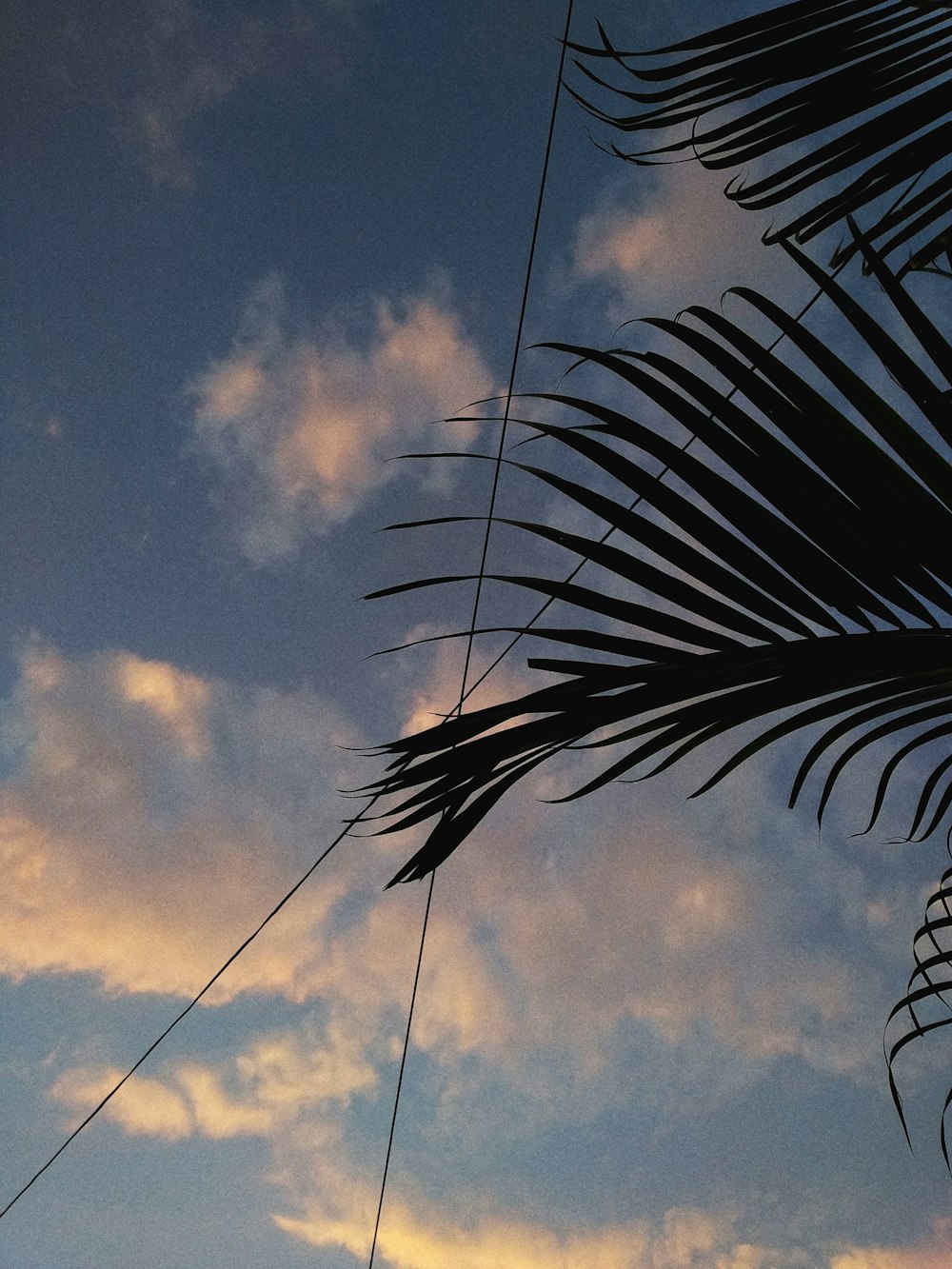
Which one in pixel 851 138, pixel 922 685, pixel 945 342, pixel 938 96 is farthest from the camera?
pixel 851 138

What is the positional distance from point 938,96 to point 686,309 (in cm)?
66

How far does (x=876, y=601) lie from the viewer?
3.26 feet

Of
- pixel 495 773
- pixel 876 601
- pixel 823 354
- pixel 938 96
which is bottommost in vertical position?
pixel 495 773

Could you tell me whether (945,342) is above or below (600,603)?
above

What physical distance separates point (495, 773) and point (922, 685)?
0.43 metres

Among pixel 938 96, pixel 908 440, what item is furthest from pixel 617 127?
pixel 908 440

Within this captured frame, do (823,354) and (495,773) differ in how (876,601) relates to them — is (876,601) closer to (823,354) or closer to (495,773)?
(823,354)

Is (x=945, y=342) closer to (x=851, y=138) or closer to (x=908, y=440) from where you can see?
(x=908, y=440)

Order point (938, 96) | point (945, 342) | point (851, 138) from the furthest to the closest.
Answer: point (851, 138) < point (938, 96) < point (945, 342)

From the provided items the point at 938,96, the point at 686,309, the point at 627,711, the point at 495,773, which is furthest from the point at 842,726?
the point at 938,96

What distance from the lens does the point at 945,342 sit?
1056 millimetres

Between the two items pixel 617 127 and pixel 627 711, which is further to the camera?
Result: pixel 617 127

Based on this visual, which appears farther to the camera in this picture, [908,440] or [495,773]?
[495,773]

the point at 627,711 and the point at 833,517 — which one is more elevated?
the point at 833,517
